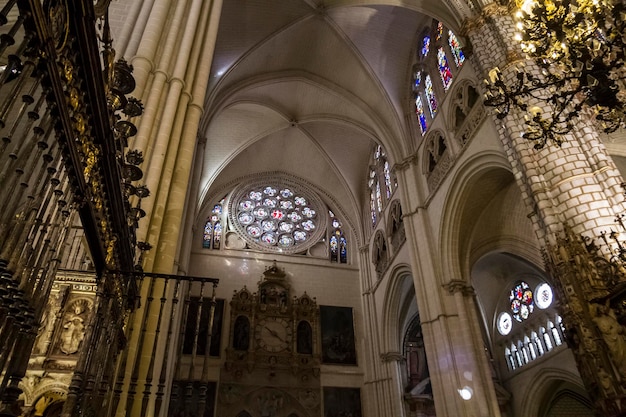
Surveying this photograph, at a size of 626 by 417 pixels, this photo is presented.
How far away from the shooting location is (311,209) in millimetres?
19344

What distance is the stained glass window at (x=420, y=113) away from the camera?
1343 cm

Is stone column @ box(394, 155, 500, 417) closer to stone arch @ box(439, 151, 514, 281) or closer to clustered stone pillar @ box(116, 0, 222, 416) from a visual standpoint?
stone arch @ box(439, 151, 514, 281)

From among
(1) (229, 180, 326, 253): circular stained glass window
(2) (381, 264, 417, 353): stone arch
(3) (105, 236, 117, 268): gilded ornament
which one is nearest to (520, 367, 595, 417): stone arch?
(2) (381, 264, 417, 353): stone arch

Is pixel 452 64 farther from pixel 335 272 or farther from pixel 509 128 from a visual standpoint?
pixel 335 272

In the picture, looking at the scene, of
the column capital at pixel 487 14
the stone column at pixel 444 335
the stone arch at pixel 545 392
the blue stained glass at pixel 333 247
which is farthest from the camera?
the blue stained glass at pixel 333 247

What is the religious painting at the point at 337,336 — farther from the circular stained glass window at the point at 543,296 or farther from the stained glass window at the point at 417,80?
the stained glass window at the point at 417,80

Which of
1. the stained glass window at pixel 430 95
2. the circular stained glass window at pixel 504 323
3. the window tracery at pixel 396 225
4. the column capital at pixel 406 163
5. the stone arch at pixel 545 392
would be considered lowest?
the stone arch at pixel 545 392

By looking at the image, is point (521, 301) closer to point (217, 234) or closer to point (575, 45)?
point (217, 234)

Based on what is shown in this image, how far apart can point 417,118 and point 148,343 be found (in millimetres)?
11193

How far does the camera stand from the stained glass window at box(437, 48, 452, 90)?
1202cm

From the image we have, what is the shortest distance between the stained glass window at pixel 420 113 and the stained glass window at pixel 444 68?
129cm

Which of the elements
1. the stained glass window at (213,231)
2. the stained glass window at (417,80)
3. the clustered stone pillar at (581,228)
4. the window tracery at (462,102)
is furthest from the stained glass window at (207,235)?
the clustered stone pillar at (581,228)

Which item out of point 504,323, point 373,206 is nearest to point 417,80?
point 373,206

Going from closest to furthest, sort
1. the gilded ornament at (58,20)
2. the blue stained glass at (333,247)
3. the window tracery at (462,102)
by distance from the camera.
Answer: the gilded ornament at (58,20) < the window tracery at (462,102) < the blue stained glass at (333,247)
